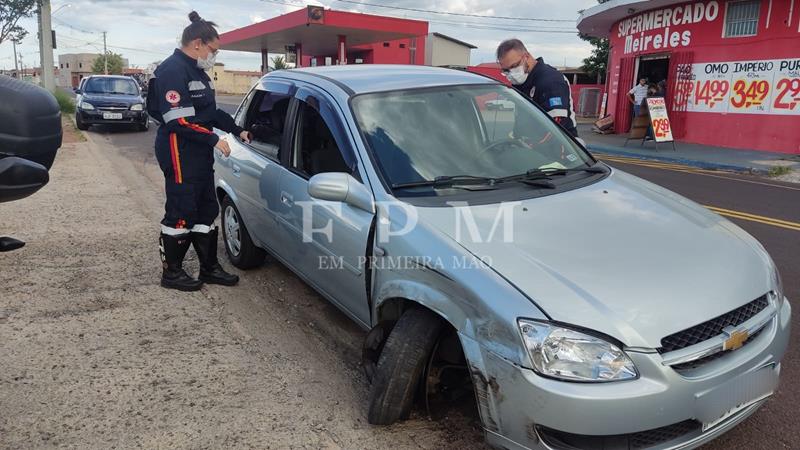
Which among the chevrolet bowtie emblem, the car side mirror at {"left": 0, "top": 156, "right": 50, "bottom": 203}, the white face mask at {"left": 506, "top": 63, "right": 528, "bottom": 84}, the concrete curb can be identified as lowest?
the concrete curb

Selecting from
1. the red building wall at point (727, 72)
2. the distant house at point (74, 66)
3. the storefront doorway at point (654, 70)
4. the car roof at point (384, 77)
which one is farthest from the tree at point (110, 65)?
the car roof at point (384, 77)

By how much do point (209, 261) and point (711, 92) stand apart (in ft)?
48.1

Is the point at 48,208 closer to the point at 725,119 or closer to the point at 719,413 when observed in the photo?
the point at 719,413

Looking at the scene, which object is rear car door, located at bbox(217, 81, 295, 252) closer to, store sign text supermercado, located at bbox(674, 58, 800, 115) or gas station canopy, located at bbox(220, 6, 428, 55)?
store sign text supermercado, located at bbox(674, 58, 800, 115)

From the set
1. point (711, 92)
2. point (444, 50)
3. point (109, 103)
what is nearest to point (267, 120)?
point (109, 103)

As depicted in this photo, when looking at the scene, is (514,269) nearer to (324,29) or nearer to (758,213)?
(758,213)

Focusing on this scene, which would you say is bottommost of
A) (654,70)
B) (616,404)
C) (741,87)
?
(616,404)

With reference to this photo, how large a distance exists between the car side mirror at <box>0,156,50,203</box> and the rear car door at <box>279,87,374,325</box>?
4.42ft

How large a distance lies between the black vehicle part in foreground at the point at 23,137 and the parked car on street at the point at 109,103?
13.7 meters

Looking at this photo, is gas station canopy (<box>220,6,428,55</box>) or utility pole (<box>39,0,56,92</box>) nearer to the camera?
utility pole (<box>39,0,56,92</box>)

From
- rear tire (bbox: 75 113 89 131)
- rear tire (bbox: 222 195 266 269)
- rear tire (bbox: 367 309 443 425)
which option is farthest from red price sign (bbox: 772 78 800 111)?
rear tire (bbox: 75 113 89 131)

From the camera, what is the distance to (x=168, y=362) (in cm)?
342

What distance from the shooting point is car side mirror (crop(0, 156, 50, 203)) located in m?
2.91

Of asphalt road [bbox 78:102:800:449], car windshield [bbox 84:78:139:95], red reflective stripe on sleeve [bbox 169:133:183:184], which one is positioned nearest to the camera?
asphalt road [bbox 78:102:800:449]
